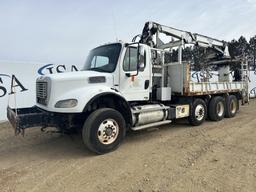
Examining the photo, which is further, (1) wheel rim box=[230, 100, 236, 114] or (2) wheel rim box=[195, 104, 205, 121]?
(1) wheel rim box=[230, 100, 236, 114]

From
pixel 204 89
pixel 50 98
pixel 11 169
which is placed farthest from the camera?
pixel 204 89

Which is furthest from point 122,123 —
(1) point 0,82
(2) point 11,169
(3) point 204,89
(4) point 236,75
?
(4) point 236,75

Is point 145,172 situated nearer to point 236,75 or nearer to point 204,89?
point 204,89

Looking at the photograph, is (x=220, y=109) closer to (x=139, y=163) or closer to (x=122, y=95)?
(x=122, y=95)

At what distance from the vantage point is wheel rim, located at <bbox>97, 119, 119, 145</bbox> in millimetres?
5520

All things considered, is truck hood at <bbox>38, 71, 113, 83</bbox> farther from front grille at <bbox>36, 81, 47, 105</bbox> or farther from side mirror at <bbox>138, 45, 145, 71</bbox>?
side mirror at <bbox>138, 45, 145, 71</bbox>

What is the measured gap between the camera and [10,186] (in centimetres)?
407

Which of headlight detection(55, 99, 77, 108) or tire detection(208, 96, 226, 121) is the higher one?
headlight detection(55, 99, 77, 108)

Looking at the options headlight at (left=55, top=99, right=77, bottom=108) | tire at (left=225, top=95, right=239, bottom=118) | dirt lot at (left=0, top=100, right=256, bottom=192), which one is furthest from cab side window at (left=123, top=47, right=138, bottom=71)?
tire at (left=225, top=95, right=239, bottom=118)

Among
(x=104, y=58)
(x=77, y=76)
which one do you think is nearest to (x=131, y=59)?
(x=104, y=58)

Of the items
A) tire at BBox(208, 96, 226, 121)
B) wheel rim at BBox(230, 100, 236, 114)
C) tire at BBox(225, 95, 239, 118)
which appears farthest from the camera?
wheel rim at BBox(230, 100, 236, 114)

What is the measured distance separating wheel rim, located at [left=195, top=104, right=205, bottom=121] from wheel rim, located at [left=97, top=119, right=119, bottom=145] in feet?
12.3

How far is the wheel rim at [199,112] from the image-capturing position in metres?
8.53

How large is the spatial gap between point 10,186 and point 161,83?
516 cm
